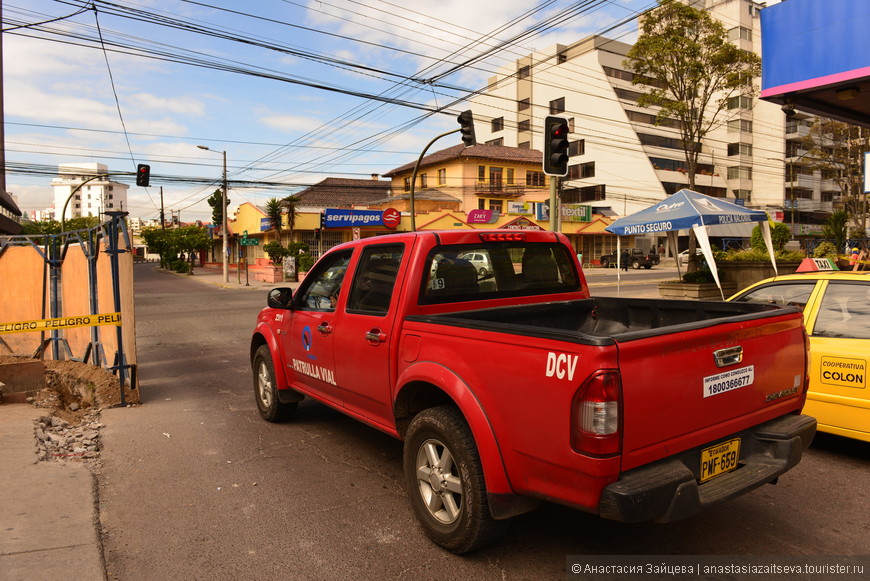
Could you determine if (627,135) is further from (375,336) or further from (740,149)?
(375,336)

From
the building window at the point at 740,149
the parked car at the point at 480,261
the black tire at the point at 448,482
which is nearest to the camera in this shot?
the black tire at the point at 448,482

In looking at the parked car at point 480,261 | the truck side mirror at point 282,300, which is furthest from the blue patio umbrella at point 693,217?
the truck side mirror at point 282,300

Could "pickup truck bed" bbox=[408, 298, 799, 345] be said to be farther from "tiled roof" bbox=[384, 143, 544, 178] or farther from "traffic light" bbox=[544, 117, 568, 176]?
"tiled roof" bbox=[384, 143, 544, 178]

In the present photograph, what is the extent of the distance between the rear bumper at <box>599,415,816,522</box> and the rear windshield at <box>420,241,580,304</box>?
1847mm

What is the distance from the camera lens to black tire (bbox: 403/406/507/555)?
305 cm

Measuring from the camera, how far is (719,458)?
3.01 metres

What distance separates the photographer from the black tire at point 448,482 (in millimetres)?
3049

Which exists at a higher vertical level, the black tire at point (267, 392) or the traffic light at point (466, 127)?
the traffic light at point (466, 127)

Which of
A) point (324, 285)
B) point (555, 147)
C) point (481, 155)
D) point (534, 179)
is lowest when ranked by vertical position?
point (324, 285)

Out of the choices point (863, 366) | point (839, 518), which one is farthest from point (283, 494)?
→ point (863, 366)

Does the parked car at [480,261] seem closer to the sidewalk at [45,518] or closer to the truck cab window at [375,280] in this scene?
the truck cab window at [375,280]

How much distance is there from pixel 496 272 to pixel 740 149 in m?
73.4

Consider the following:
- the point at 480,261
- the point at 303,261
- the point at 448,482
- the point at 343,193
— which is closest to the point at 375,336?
the point at 480,261

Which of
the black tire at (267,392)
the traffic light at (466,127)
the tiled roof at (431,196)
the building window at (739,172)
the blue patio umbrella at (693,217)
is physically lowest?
the black tire at (267,392)
